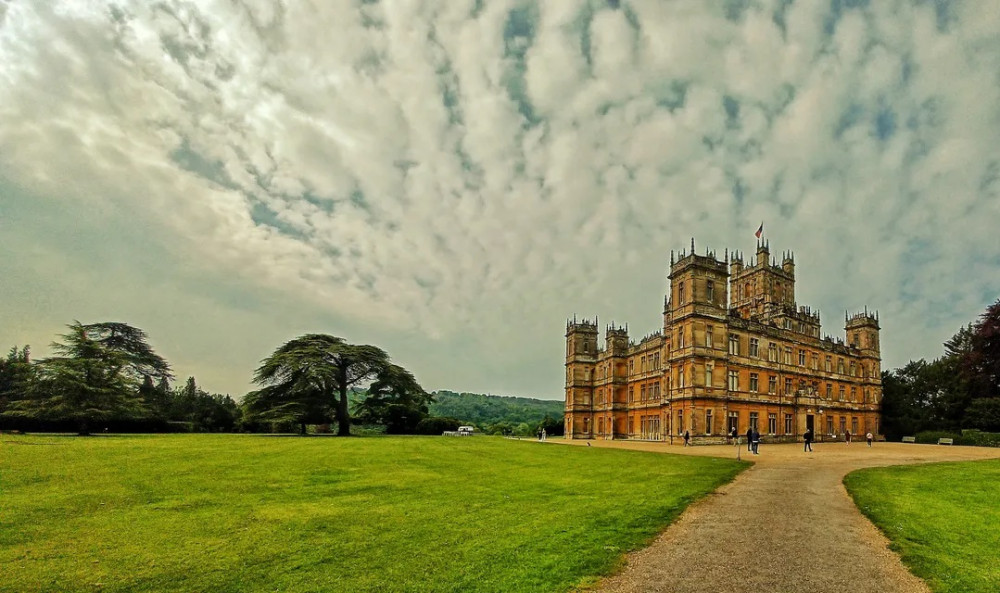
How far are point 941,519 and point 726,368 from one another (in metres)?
35.9

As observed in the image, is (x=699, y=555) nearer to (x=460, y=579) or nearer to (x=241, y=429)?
(x=460, y=579)

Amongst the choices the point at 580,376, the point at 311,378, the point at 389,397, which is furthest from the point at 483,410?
the point at 311,378

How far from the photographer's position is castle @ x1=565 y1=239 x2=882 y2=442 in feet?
148

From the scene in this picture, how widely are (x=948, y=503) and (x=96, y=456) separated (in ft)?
93.6

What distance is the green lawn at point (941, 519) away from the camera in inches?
315

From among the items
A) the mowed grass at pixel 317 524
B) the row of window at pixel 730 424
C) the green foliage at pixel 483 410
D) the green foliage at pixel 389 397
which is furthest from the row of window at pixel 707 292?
the green foliage at pixel 483 410

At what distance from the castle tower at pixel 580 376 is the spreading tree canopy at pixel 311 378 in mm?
21464

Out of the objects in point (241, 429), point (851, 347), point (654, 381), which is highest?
point (851, 347)

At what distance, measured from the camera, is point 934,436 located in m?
50.1

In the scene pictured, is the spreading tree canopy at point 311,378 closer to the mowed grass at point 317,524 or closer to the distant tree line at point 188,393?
the distant tree line at point 188,393

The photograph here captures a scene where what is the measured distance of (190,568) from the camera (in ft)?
24.7

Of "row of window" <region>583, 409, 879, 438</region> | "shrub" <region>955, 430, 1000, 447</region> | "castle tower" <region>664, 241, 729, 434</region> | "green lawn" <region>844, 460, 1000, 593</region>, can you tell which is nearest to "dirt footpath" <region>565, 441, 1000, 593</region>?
"green lawn" <region>844, 460, 1000, 593</region>

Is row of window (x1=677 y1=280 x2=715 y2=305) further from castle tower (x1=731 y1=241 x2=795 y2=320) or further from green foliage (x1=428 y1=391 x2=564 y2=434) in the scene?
green foliage (x1=428 y1=391 x2=564 y2=434)

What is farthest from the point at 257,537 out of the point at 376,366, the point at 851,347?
the point at 851,347
